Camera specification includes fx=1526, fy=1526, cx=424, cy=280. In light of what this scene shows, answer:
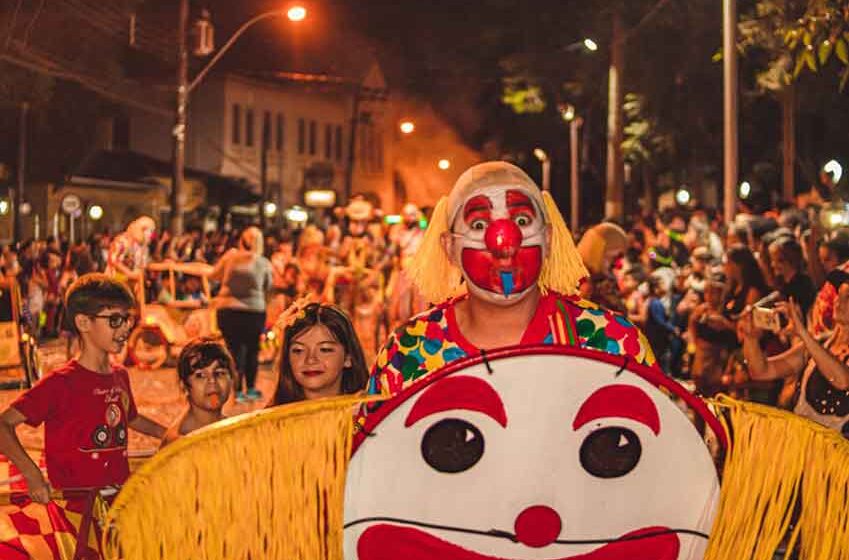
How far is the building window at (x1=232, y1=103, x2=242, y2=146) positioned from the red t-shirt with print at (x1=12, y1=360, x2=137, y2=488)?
55.1m

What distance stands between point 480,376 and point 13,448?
2319 millimetres

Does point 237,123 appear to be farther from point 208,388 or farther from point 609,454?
point 609,454

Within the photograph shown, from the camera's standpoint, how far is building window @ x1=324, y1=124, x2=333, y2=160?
67.7 metres

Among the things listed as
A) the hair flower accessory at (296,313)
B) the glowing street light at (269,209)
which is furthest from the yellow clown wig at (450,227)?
the glowing street light at (269,209)

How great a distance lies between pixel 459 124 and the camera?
173 feet

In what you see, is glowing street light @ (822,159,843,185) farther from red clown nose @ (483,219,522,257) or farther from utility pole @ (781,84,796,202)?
red clown nose @ (483,219,522,257)

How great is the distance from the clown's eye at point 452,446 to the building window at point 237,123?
2268 inches

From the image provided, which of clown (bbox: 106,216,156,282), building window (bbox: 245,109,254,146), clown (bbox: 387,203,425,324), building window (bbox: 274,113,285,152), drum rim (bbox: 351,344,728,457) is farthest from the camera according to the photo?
building window (bbox: 274,113,285,152)

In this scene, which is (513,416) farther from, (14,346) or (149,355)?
(149,355)

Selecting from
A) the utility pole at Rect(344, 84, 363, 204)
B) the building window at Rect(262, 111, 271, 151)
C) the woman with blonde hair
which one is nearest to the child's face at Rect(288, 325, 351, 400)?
the woman with blonde hair

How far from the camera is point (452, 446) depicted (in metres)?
3.31

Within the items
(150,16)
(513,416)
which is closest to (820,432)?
(513,416)

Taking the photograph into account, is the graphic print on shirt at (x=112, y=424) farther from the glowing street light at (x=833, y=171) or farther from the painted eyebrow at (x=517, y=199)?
the glowing street light at (x=833, y=171)

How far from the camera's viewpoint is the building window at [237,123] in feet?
198
